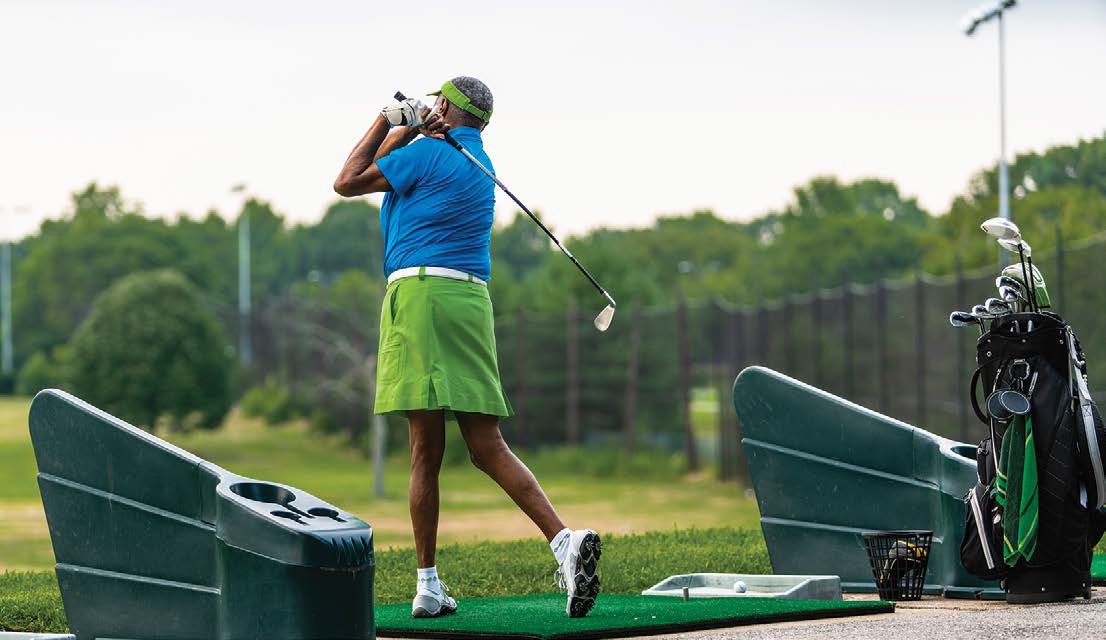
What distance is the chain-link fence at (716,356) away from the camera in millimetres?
18781

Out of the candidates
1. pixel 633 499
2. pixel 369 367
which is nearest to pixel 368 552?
pixel 633 499

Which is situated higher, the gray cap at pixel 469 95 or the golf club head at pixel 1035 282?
the gray cap at pixel 469 95

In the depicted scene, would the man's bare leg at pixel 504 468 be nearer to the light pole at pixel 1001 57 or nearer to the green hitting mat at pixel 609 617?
the green hitting mat at pixel 609 617

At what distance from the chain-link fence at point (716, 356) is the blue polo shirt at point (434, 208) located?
958 centimetres

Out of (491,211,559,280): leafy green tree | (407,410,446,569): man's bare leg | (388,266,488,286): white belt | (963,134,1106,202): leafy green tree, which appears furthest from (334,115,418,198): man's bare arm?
(491,211,559,280): leafy green tree

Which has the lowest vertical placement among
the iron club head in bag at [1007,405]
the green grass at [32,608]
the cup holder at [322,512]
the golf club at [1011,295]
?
the green grass at [32,608]

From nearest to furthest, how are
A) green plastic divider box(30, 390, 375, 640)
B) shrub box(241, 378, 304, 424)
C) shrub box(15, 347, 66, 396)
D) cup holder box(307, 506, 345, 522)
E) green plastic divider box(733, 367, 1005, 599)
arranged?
1. green plastic divider box(30, 390, 375, 640)
2. cup holder box(307, 506, 345, 522)
3. green plastic divider box(733, 367, 1005, 599)
4. shrub box(241, 378, 304, 424)
5. shrub box(15, 347, 66, 396)

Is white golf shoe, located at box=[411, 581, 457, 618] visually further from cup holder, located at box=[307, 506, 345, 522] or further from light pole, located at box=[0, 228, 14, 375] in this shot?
light pole, located at box=[0, 228, 14, 375]

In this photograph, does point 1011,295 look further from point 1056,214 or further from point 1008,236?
point 1056,214

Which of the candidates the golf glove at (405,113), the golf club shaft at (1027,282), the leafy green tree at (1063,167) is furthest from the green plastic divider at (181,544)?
the leafy green tree at (1063,167)

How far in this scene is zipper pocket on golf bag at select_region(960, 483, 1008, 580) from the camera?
23.7 ft

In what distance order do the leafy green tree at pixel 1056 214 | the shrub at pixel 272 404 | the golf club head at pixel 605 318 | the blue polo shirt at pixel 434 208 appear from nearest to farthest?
the blue polo shirt at pixel 434 208
the golf club head at pixel 605 318
the leafy green tree at pixel 1056 214
the shrub at pixel 272 404

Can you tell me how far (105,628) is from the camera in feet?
19.9

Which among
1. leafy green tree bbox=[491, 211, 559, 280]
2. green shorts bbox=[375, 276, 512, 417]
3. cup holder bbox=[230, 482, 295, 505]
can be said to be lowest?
cup holder bbox=[230, 482, 295, 505]
